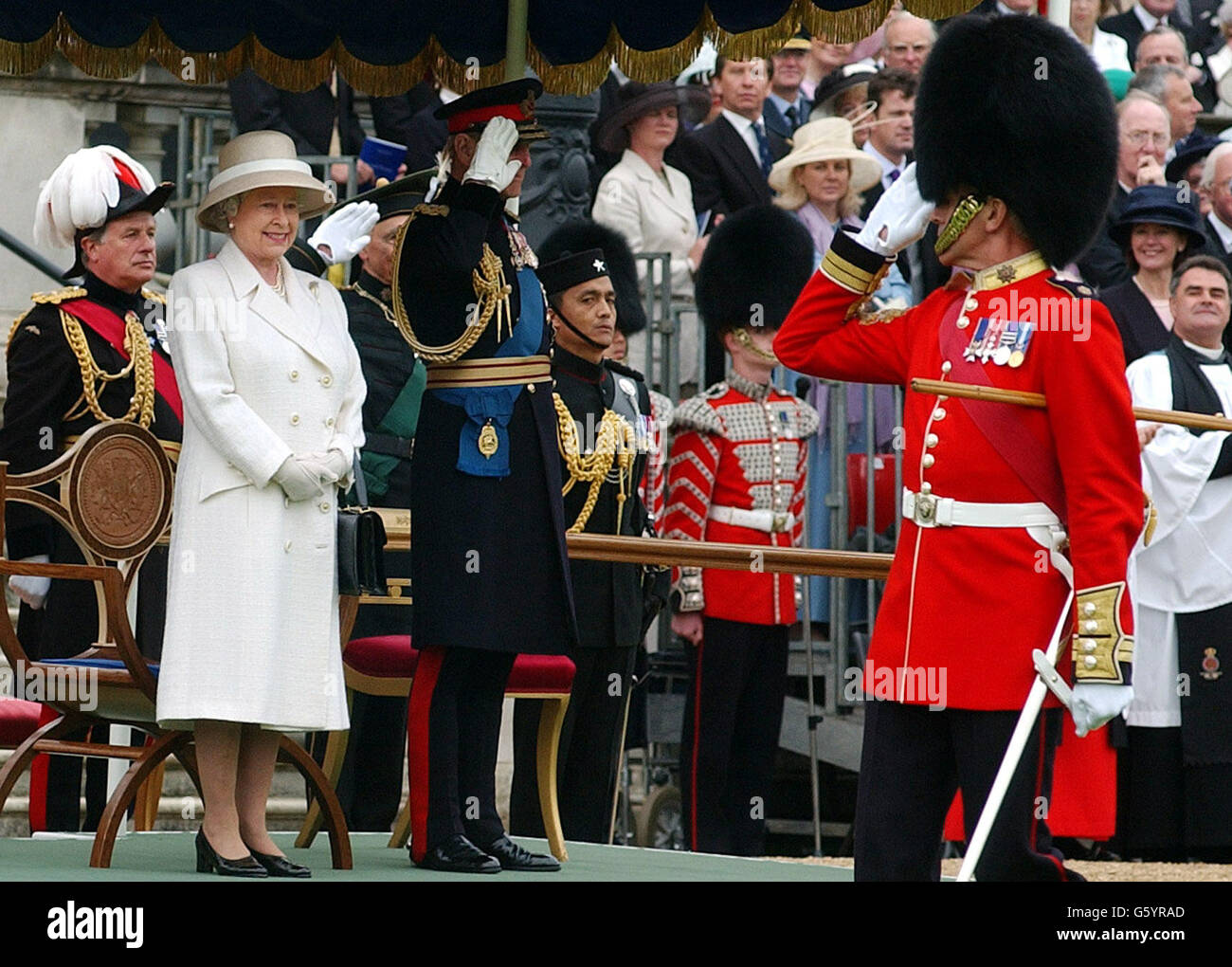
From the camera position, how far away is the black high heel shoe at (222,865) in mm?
6523

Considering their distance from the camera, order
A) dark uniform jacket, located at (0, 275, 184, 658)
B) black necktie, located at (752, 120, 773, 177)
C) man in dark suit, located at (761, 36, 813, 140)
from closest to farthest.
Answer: dark uniform jacket, located at (0, 275, 184, 658) < black necktie, located at (752, 120, 773, 177) < man in dark suit, located at (761, 36, 813, 140)

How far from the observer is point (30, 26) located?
777cm

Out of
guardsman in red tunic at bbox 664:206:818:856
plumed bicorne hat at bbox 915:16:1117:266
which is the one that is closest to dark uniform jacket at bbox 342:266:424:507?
guardsman in red tunic at bbox 664:206:818:856

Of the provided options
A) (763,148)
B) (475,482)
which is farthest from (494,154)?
(763,148)

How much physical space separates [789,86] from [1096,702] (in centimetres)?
802

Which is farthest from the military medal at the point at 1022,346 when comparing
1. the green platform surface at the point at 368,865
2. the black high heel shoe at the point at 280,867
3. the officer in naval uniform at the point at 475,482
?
the black high heel shoe at the point at 280,867

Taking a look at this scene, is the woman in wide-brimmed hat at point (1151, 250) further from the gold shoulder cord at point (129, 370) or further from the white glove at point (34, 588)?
the white glove at point (34, 588)

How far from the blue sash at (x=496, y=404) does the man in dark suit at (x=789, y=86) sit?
5.72m

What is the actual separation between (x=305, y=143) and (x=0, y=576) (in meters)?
4.41

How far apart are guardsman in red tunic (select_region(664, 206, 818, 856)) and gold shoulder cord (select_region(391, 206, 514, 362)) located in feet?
9.47

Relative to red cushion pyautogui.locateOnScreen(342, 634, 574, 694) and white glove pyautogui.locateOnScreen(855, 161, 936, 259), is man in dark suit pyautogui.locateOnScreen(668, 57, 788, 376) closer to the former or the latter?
red cushion pyautogui.locateOnScreen(342, 634, 574, 694)

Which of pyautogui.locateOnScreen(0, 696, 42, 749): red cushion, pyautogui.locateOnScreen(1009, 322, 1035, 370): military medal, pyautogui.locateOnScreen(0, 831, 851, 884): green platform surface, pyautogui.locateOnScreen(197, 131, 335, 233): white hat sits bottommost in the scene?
pyautogui.locateOnScreen(0, 831, 851, 884): green platform surface

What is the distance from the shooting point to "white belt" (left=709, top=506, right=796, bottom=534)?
32.8 ft
